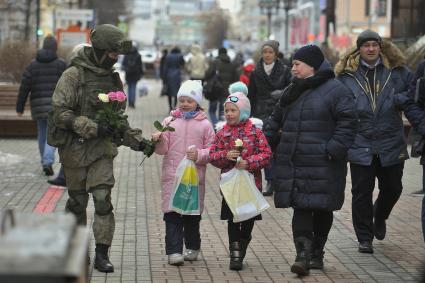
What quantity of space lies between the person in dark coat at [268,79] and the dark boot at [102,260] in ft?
16.0

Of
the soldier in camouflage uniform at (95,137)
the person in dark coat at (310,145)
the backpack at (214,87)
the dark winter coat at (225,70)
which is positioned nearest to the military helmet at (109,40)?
the soldier in camouflage uniform at (95,137)

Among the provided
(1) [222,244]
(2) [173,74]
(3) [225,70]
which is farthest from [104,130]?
(2) [173,74]

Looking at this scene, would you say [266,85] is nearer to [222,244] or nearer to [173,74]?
[222,244]

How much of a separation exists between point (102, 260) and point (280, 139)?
160cm

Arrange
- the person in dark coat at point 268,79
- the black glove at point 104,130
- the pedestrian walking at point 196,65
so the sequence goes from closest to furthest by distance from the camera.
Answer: the black glove at point 104,130 → the person in dark coat at point 268,79 → the pedestrian walking at point 196,65

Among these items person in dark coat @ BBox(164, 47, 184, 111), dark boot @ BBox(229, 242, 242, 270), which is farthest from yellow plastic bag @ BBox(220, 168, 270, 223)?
person in dark coat @ BBox(164, 47, 184, 111)

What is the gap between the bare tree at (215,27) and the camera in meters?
168

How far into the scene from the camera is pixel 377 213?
9.05 metres

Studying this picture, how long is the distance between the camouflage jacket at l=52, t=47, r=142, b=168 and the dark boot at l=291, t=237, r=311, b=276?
1.39 metres

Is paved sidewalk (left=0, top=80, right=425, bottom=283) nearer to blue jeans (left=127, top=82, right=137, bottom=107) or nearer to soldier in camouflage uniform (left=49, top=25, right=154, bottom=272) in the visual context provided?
soldier in camouflage uniform (left=49, top=25, right=154, bottom=272)

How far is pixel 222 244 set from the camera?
29.6ft

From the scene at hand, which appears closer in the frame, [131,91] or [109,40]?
[109,40]

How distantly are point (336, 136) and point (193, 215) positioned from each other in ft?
4.36

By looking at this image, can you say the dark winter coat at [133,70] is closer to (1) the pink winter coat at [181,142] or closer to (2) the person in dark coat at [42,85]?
(2) the person in dark coat at [42,85]
